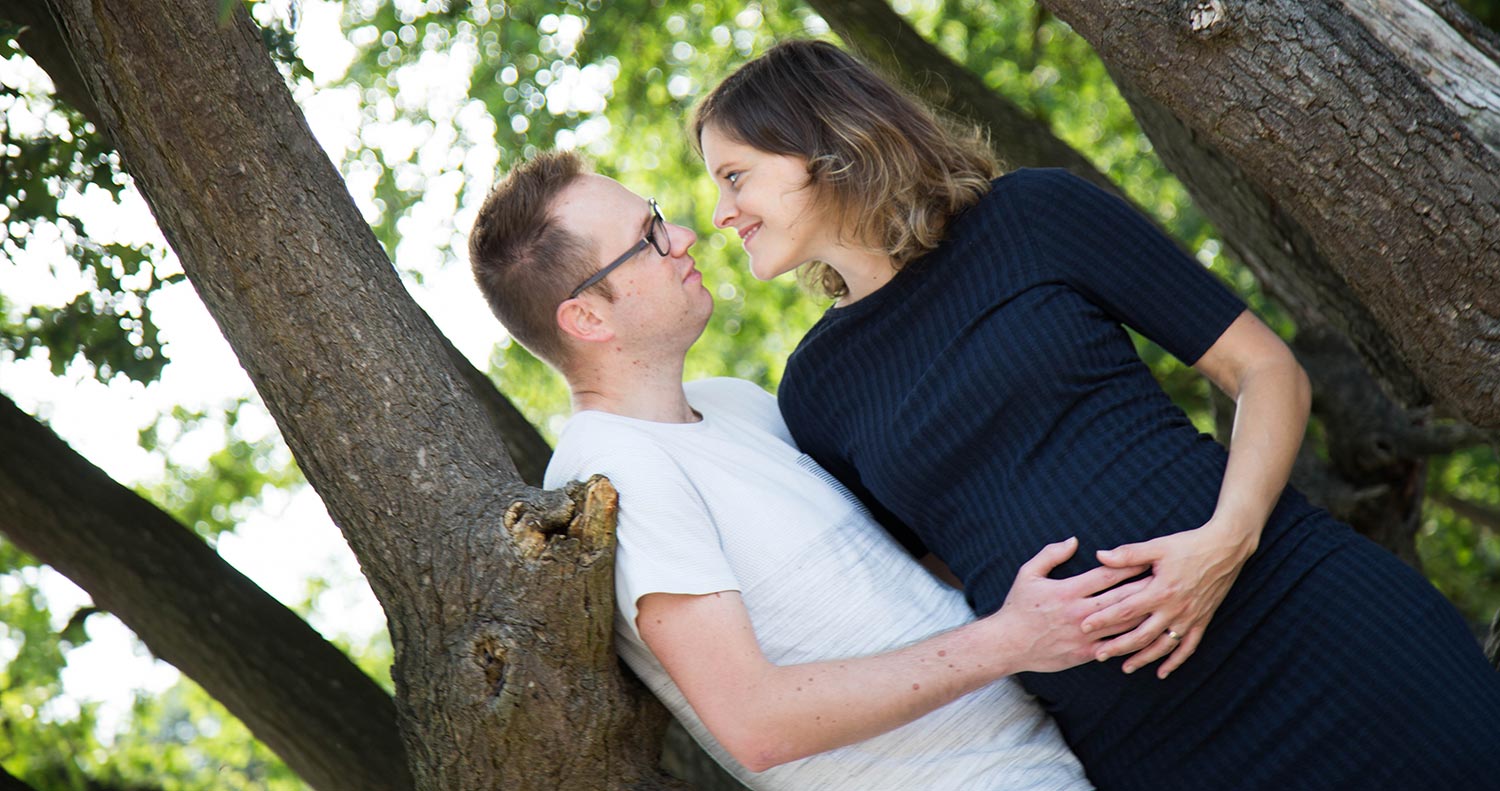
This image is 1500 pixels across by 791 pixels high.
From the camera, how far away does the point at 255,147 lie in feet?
8.91

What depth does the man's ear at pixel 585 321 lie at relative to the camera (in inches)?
119

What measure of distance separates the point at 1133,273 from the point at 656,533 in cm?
117

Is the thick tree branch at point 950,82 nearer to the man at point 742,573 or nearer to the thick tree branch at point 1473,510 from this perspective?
the man at point 742,573

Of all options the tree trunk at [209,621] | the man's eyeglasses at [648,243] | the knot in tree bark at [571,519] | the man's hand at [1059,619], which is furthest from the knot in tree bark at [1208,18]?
the tree trunk at [209,621]

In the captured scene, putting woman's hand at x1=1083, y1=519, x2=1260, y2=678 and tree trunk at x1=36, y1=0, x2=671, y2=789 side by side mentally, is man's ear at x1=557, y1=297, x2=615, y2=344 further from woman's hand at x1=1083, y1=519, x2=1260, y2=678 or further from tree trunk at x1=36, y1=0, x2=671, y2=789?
woman's hand at x1=1083, y1=519, x2=1260, y2=678

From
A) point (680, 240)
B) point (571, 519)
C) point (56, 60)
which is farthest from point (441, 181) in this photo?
point (571, 519)

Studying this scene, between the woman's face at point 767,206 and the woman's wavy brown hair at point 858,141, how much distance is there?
0.09ft

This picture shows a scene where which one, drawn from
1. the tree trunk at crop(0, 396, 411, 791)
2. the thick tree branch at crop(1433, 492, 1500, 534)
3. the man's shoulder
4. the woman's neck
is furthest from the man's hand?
the thick tree branch at crop(1433, 492, 1500, 534)

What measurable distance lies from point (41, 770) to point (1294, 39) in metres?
4.86

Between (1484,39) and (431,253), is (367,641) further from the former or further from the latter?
(1484,39)

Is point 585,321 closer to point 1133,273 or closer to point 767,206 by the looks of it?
point 767,206

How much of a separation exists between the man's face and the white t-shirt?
0.28 meters

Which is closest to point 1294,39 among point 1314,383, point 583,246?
point 583,246

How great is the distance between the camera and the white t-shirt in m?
2.58
